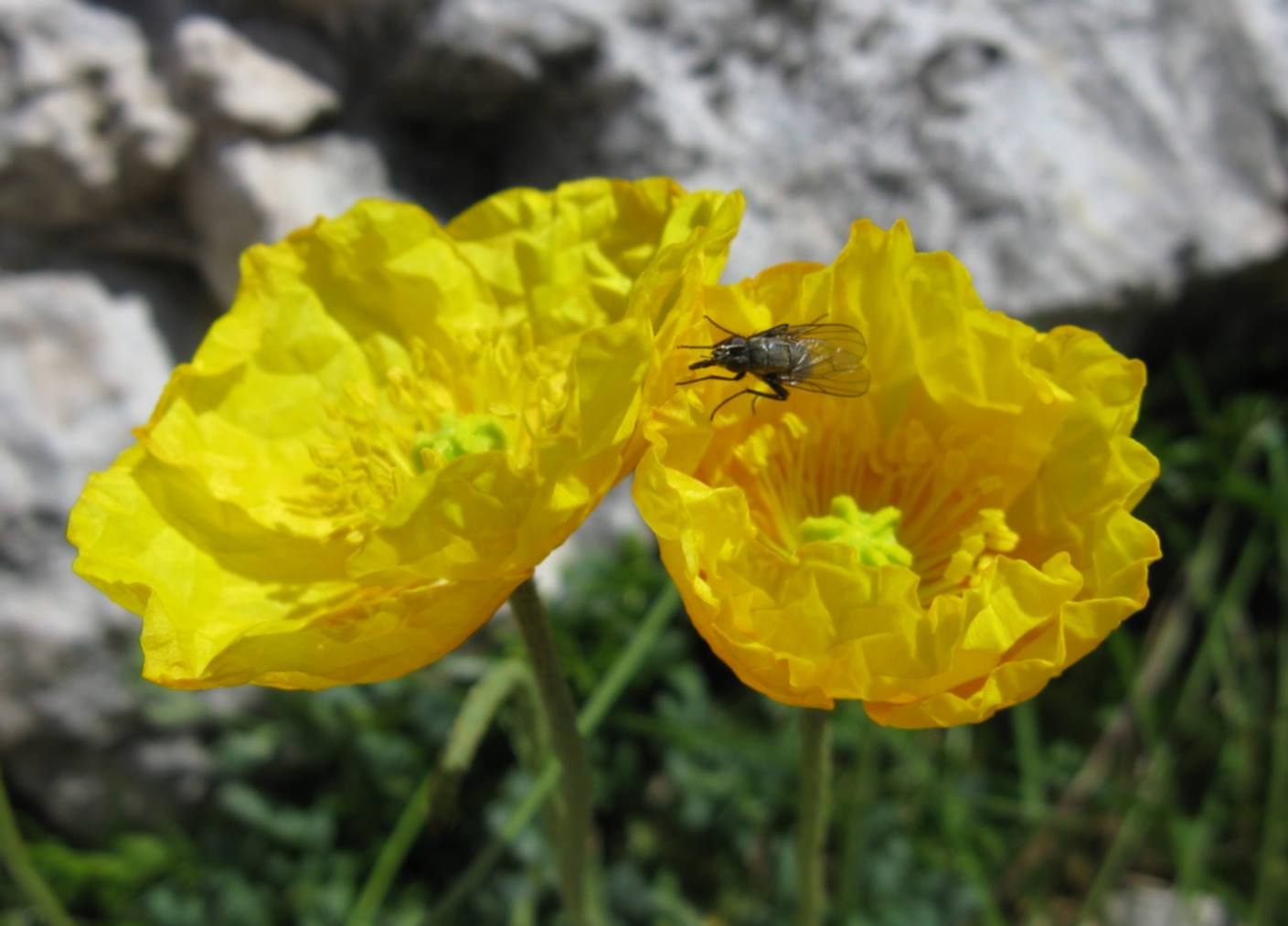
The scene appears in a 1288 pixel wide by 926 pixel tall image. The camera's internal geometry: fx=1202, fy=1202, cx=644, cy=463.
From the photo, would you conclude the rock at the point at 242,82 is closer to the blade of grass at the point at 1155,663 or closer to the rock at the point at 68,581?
the rock at the point at 68,581

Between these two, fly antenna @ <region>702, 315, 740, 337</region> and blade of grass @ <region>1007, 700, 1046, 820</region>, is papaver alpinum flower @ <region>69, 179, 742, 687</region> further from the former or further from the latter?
blade of grass @ <region>1007, 700, 1046, 820</region>

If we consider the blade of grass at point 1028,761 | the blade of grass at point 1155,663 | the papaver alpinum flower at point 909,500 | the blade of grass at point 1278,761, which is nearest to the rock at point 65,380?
the papaver alpinum flower at point 909,500

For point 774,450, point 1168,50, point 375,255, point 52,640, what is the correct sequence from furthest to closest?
point 1168,50 → point 52,640 → point 375,255 → point 774,450

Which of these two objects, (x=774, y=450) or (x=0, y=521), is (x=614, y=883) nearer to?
(x=774, y=450)

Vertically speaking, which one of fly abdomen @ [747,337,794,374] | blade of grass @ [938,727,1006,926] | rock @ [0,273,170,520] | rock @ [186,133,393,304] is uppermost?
fly abdomen @ [747,337,794,374]

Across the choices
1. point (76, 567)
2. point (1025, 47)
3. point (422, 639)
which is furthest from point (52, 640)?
point (1025, 47)

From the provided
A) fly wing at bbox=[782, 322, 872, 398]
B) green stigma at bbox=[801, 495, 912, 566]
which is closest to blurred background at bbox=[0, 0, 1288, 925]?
green stigma at bbox=[801, 495, 912, 566]

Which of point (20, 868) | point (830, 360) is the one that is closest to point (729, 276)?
point (830, 360)
